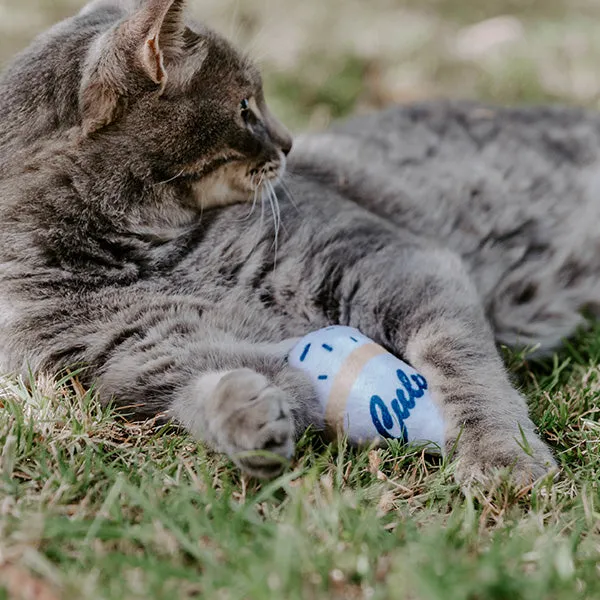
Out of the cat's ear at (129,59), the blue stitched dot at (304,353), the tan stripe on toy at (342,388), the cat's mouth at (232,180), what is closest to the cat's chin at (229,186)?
the cat's mouth at (232,180)

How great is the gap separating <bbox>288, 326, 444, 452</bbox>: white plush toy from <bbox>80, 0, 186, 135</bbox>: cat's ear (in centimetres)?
81

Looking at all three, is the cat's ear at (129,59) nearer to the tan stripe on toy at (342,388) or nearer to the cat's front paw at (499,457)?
the tan stripe on toy at (342,388)

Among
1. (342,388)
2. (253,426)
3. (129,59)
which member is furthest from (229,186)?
(253,426)

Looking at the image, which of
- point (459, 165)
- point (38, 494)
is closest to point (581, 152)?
point (459, 165)

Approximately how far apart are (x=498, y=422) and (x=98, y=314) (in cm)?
106

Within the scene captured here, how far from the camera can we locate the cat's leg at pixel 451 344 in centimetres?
178

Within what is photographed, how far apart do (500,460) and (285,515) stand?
1.80 feet

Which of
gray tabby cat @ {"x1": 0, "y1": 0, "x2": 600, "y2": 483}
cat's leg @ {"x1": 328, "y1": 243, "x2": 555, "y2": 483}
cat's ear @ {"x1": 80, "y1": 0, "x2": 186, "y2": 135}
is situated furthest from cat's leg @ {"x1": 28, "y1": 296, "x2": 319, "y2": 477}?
cat's ear @ {"x1": 80, "y1": 0, "x2": 186, "y2": 135}

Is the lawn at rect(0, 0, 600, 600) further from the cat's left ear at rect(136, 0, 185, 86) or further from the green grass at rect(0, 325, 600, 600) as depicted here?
the cat's left ear at rect(136, 0, 185, 86)

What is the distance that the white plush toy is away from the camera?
182 cm

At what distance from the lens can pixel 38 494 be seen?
1586mm

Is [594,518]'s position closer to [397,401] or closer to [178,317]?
[397,401]

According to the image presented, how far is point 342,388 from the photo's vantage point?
1.86 meters

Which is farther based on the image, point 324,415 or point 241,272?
point 241,272
